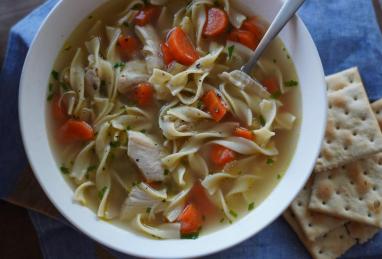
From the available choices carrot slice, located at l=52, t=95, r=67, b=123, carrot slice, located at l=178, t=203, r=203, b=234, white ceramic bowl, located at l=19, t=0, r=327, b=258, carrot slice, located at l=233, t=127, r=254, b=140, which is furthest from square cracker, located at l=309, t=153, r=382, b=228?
carrot slice, located at l=52, t=95, r=67, b=123

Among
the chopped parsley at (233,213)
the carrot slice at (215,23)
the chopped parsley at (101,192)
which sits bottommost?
the chopped parsley at (233,213)

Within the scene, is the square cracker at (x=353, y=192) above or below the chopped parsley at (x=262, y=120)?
below

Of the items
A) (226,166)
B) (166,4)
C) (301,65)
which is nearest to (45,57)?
(166,4)

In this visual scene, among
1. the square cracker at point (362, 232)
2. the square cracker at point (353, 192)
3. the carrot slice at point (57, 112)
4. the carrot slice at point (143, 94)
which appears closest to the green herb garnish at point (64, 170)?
the carrot slice at point (57, 112)

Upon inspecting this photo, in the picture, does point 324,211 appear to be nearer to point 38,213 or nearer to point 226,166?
point 226,166

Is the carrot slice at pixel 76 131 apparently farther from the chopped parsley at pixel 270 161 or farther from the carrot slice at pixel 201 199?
the chopped parsley at pixel 270 161
